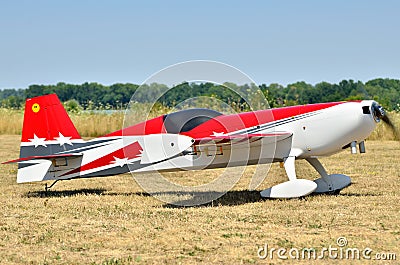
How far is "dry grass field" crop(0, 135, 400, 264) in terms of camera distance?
6129mm

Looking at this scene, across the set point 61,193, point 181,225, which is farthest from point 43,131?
point 181,225

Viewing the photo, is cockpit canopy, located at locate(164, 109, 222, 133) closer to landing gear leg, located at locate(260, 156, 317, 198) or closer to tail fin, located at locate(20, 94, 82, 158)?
landing gear leg, located at locate(260, 156, 317, 198)

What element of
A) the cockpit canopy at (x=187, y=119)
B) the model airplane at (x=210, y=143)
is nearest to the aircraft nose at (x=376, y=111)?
the model airplane at (x=210, y=143)

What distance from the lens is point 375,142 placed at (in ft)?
68.2

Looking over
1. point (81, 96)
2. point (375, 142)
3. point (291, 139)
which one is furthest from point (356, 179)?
point (81, 96)

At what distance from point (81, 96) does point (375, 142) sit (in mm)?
60486

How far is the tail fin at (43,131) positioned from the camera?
1045cm

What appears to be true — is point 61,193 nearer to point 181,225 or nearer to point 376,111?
point 181,225

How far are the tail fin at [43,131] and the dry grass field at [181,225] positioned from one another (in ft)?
2.73

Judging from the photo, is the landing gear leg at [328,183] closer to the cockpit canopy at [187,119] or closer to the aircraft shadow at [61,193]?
the cockpit canopy at [187,119]

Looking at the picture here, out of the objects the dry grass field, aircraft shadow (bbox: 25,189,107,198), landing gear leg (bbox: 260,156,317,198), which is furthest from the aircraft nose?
aircraft shadow (bbox: 25,189,107,198)

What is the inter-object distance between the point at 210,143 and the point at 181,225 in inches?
74.9

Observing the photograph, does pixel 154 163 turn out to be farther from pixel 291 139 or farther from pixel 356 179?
pixel 356 179

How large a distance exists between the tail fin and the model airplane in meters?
0.02
